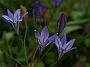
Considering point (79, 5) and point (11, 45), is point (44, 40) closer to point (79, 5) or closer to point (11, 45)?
point (11, 45)

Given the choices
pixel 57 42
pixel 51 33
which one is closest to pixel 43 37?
pixel 57 42

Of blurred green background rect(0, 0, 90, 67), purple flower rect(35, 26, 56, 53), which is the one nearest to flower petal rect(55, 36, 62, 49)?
purple flower rect(35, 26, 56, 53)

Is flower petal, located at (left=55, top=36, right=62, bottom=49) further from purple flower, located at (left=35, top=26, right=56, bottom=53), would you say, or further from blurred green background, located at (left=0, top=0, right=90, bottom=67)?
blurred green background, located at (left=0, top=0, right=90, bottom=67)

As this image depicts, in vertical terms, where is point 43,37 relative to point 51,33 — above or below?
above

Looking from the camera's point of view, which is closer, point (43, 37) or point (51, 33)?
point (43, 37)

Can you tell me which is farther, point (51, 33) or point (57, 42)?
point (51, 33)

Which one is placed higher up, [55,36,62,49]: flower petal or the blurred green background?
[55,36,62,49]: flower petal

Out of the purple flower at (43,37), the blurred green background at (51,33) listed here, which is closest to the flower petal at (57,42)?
the purple flower at (43,37)

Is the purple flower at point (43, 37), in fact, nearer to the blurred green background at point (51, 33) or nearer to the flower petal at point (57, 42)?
the flower petal at point (57, 42)

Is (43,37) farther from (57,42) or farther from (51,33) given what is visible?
(51,33)
